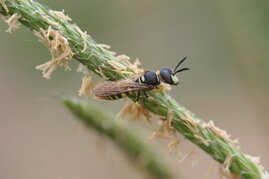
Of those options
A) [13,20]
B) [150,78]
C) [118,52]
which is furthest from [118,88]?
[118,52]

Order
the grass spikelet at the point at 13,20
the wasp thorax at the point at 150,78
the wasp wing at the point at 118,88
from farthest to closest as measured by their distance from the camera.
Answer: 1. the wasp thorax at the point at 150,78
2. the wasp wing at the point at 118,88
3. the grass spikelet at the point at 13,20

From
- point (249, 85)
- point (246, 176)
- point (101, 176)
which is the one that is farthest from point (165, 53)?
point (246, 176)

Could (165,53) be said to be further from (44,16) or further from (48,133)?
(44,16)

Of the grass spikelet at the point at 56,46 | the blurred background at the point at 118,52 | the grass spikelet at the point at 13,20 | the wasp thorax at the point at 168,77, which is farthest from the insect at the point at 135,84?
the blurred background at the point at 118,52

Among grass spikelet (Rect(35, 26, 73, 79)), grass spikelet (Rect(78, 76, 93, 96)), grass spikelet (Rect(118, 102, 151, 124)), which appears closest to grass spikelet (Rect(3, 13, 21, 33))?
grass spikelet (Rect(35, 26, 73, 79))

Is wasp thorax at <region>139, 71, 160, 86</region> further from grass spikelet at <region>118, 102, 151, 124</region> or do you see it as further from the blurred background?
the blurred background

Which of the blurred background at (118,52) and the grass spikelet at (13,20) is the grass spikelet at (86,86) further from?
the blurred background at (118,52)

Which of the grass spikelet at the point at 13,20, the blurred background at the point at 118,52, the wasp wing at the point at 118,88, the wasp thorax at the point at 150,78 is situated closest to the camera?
the grass spikelet at the point at 13,20
